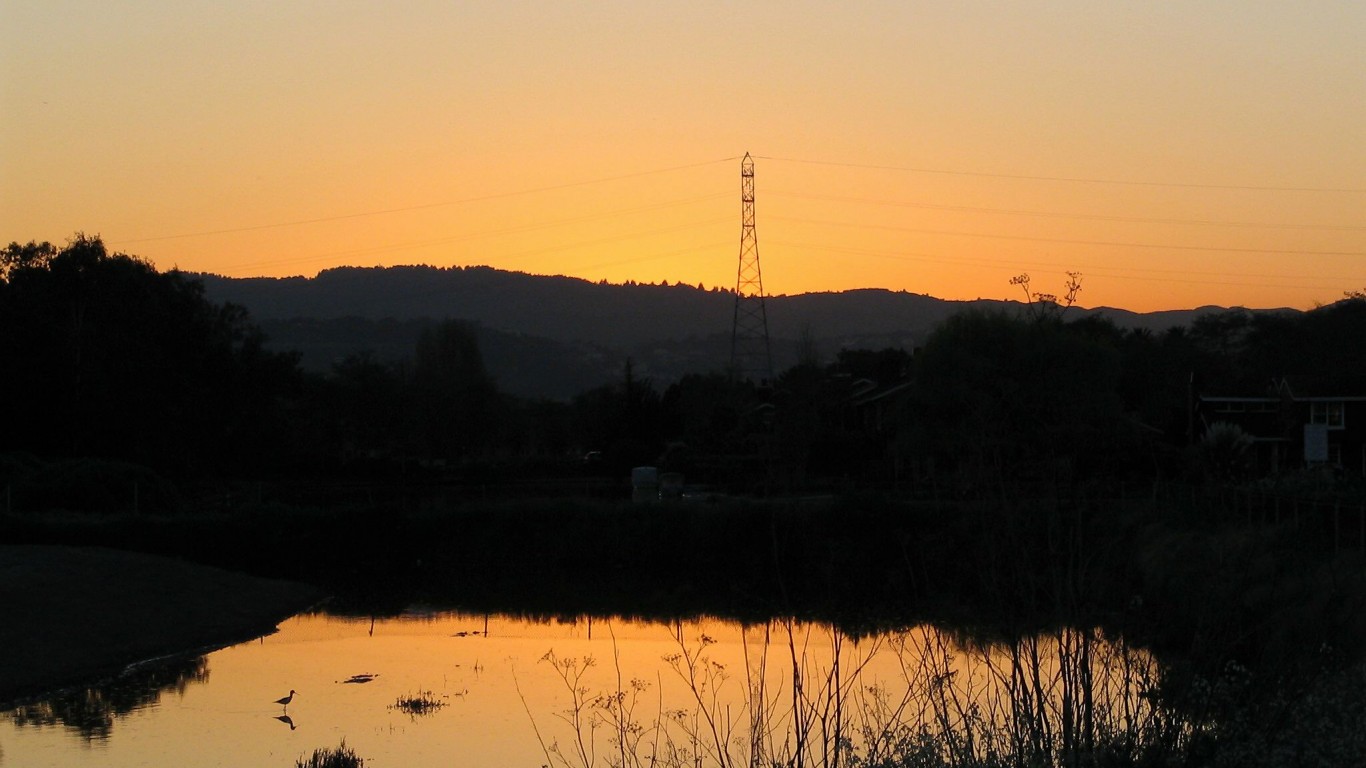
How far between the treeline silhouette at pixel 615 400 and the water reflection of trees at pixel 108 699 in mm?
19967

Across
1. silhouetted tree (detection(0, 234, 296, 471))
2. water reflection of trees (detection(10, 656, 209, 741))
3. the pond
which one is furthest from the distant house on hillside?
silhouetted tree (detection(0, 234, 296, 471))

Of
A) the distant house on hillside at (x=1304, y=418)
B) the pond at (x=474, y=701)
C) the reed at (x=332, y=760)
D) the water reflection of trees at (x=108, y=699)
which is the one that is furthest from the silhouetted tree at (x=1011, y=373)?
the reed at (x=332, y=760)

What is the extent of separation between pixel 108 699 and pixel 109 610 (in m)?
7.11

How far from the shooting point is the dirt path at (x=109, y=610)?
23.3m

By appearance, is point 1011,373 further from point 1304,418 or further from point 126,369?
point 126,369

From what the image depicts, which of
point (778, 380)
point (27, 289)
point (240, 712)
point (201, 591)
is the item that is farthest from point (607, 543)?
point (27, 289)

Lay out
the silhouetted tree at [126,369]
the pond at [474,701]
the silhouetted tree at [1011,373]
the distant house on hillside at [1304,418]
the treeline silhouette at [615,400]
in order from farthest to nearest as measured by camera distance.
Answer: the silhouetted tree at [126,369], the distant house on hillside at [1304,418], the silhouetted tree at [1011,373], the treeline silhouette at [615,400], the pond at [474,701]

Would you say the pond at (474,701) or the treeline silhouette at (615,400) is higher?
the treeline silhouette at (615,400)

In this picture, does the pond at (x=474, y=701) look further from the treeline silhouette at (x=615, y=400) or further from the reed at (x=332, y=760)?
the treeline silhouette at (x=615, y=400)

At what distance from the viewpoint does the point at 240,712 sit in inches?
763

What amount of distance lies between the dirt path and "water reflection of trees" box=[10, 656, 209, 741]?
0.64 meters

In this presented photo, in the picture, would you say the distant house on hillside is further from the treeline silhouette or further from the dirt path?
the dirt path

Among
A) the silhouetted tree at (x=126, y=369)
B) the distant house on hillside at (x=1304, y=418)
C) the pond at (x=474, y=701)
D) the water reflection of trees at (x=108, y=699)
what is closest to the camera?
the pond at (x=474, y=701)

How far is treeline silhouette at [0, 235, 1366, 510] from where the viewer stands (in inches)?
1845
